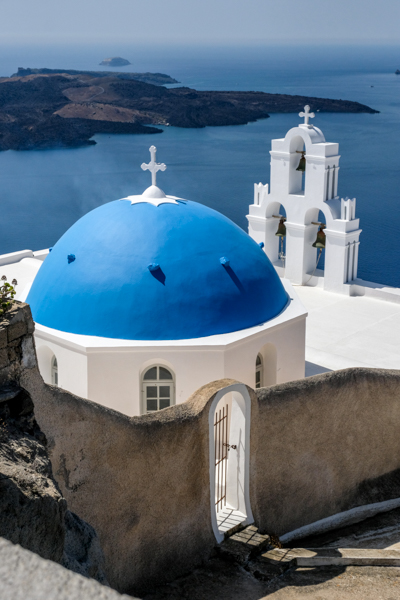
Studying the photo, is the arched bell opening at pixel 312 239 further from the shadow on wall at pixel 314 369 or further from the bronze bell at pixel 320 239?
the shadow on wall at pixel 314 369

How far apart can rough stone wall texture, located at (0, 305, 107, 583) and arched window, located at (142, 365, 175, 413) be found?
183 inches

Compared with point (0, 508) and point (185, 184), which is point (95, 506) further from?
point (185, 184)

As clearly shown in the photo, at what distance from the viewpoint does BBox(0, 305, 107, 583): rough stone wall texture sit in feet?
16.2

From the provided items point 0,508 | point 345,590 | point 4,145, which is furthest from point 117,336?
point 4,145

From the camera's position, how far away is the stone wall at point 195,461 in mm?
7812

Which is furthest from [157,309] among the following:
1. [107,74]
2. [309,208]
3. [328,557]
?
[107,74]

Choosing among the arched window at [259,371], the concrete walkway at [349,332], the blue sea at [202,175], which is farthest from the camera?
the blue sea at [202,175]

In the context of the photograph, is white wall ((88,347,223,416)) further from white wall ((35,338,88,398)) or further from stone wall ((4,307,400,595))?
stone wall ((4,307,400,595))

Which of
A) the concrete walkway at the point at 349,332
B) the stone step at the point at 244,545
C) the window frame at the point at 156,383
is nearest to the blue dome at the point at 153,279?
the window frame at the point at 156,383

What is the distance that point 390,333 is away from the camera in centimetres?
1568

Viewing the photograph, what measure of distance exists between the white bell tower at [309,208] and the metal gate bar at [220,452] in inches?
303

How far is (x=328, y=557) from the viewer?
30.4 feet

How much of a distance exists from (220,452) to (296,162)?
9.36 meters

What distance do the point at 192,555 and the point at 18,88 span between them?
211 feet
